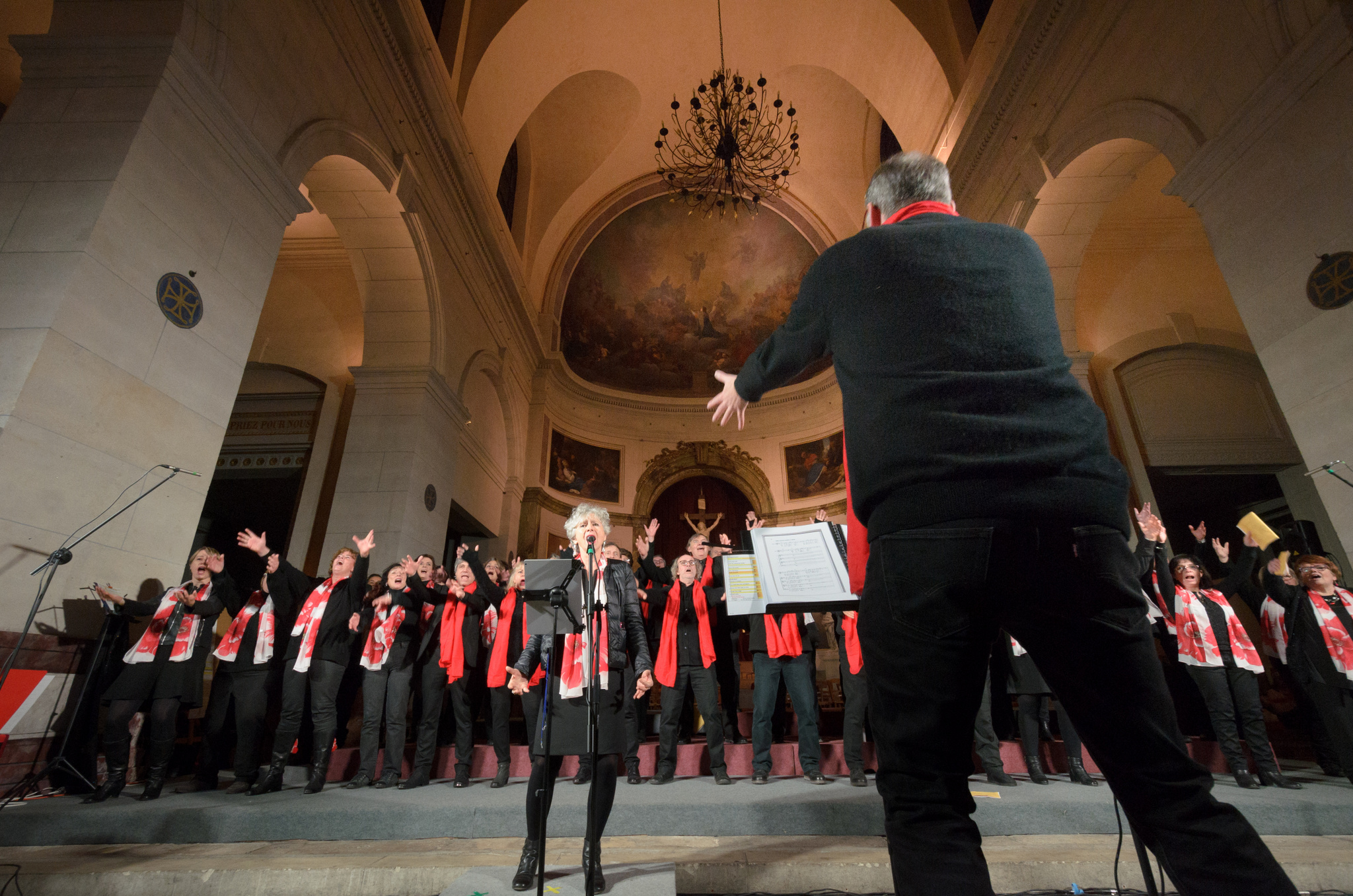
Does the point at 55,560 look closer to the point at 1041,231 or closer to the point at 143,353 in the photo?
the point at 143,353

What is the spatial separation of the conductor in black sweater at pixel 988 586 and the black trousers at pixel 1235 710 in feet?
15.5

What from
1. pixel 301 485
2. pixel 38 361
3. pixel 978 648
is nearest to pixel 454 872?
pixel 978 648

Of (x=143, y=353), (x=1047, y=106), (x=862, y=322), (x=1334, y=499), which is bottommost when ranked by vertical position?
(x=862, y=322)

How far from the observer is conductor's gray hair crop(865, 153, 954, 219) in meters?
1.54

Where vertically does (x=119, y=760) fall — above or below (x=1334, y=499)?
below

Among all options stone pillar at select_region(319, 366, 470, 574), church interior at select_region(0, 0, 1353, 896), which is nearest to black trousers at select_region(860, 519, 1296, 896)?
church interior at select_region(0, 0, 1353, 896)

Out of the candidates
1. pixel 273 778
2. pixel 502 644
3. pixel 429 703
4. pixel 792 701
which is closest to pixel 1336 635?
pixel 792 701

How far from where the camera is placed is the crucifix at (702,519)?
53.4 feet

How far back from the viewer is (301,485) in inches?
391

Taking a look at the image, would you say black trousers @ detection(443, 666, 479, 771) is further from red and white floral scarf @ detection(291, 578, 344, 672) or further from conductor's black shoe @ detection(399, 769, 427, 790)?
red and white floral scarf @ detection(291, 578, 344, 672)

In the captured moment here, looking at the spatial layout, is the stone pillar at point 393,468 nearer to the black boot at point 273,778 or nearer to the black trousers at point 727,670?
the black boot at point 273,778

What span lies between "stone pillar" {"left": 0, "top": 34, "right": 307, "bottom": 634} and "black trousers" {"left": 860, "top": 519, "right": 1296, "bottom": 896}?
5009 millimetres

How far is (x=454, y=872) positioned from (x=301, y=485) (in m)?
8.58

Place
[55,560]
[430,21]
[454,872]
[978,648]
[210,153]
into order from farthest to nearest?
[430,21]
[210,153]
[55,560]
[454,872]
[978,648]
